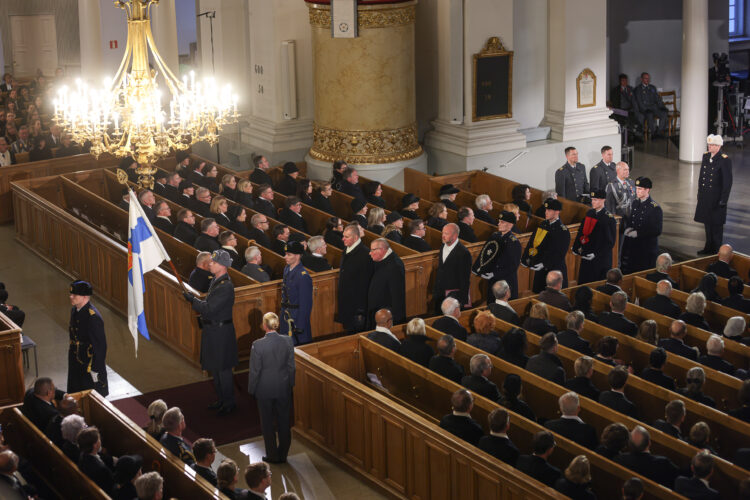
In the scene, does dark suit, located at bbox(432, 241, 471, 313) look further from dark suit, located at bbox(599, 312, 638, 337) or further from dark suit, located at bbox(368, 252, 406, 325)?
dark suit, located at bbox(599, 312, 638, 337)

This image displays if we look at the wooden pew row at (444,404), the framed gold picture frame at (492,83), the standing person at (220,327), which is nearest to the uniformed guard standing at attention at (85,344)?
the standing person at (220,327)

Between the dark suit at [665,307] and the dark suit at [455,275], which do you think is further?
the dark suit at [455,275]

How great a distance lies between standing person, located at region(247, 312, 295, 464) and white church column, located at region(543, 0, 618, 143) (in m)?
9.61

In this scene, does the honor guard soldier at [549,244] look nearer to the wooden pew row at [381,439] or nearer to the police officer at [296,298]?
the police officer at [296,298]

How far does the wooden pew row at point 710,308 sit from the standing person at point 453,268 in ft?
5.71

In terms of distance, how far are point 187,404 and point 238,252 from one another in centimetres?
252

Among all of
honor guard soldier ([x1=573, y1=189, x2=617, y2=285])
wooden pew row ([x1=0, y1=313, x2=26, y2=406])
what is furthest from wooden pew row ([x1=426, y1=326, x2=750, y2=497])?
wooden pew row ([x1=0, y1=313, x2=26, y2=406])

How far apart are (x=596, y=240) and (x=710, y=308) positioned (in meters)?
2.14

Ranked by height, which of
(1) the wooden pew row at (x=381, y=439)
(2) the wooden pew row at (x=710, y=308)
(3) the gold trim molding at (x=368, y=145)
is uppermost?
(3) the gold trim molding at (x=368, y=145)

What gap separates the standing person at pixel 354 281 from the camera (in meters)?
11.1

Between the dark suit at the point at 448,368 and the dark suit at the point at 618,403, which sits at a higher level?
the dark suit at the point at 448,368

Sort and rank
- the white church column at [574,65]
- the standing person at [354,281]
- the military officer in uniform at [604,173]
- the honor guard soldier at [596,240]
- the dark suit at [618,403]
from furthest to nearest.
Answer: the white church column at [574,65] → the military officer in uniform at [604,173] → the honor guard soldier at [596,240] → the standing person at [354,281] → the dark suit at [618,403]

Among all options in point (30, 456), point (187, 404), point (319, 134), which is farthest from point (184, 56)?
point (30, 456)

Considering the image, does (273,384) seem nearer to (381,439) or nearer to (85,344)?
(381,439)
